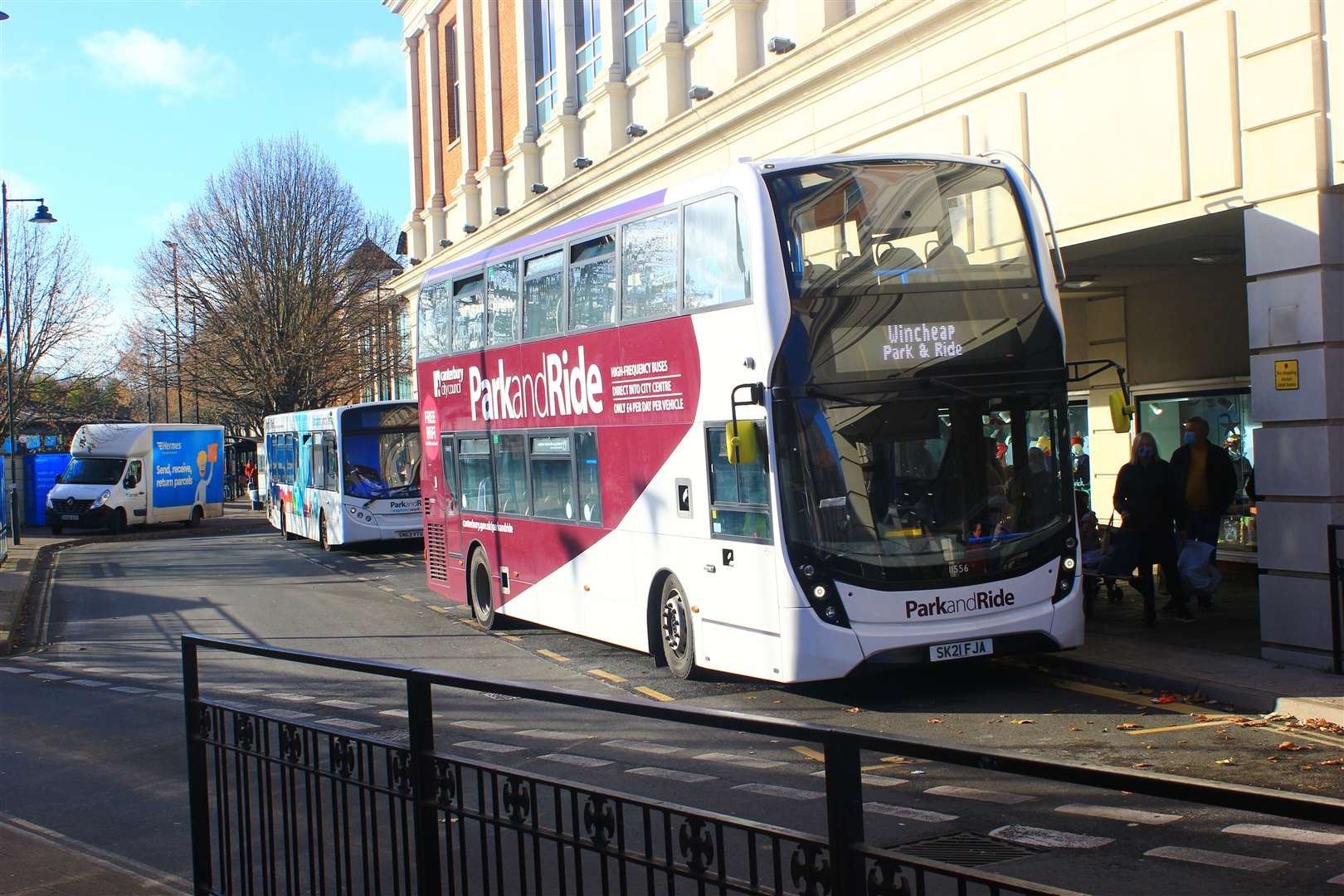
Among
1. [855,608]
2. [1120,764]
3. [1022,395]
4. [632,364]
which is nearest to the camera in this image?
[1120,764]

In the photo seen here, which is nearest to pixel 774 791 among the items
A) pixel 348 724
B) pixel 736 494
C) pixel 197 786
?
pixel 348 724

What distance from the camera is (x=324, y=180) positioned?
47469mm

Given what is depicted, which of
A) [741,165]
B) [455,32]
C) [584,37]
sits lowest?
[741,165]

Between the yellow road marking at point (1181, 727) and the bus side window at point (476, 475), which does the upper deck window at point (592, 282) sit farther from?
the yellow road marking at point (1181, 727)

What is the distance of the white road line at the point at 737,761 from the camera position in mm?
5188

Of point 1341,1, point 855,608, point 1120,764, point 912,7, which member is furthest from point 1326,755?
point 912,7

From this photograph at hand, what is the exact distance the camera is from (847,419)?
9.57 metres

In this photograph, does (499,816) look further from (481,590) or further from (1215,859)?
(481,590)

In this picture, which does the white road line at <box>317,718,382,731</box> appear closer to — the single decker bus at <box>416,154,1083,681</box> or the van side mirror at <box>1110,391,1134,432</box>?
the single decker bus at <box>416,154,1083,681</box>

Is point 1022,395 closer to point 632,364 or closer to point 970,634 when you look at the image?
point 970,634

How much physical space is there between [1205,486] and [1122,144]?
359 cm

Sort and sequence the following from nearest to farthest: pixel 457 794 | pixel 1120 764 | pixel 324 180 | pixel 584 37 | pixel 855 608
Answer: pixel 457 794 → pixel 1120 764 → pixel 855 608 → pixel 584 37 → pixel 324 180

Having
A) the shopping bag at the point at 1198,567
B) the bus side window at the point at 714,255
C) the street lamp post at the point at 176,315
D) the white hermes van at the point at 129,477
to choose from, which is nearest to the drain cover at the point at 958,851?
the bus side window at the point at 714,255

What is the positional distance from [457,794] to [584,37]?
24.4 metres
